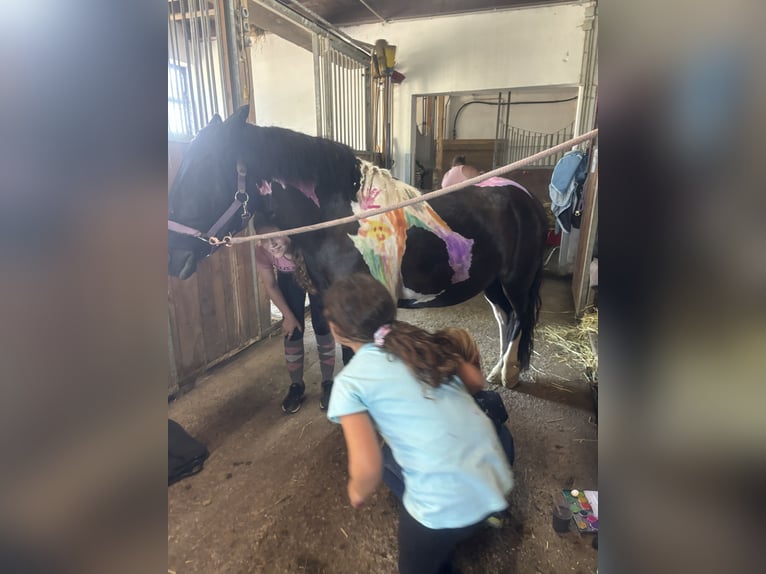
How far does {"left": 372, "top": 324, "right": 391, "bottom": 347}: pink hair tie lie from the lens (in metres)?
0.83

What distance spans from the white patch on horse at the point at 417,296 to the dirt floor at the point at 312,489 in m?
→ 0.65

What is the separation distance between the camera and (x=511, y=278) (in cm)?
194

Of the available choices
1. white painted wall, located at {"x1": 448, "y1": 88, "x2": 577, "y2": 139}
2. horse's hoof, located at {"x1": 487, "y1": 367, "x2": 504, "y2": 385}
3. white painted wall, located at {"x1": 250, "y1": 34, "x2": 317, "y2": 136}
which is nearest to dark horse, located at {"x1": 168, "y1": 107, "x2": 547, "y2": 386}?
horse's hoof, located at {"x1": 487, "y1": 367, "x2": 504, "y2": 385}

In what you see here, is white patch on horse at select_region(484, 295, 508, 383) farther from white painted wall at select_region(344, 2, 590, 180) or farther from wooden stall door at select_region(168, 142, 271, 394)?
white painted wall at select_region(344, 2, 590, 180)

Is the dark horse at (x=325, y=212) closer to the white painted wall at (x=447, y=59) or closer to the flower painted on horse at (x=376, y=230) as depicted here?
the flower painted on horse at (x=376, y=230)

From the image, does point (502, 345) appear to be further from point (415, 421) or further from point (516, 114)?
point (516, 114)

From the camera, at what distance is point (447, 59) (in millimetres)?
3898

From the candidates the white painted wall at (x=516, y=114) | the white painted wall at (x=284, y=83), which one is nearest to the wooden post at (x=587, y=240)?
the white painted wall at (x=284, y=83)

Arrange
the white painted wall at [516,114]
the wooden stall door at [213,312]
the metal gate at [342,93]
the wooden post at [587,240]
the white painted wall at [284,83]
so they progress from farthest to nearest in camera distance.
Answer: the white painted wall at [516,114]
the white painted wall at [284,83]
the metal gate at [342,93]
the wooden post at [587,240]
the wooden stall door at [213,312]

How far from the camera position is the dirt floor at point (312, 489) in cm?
114
